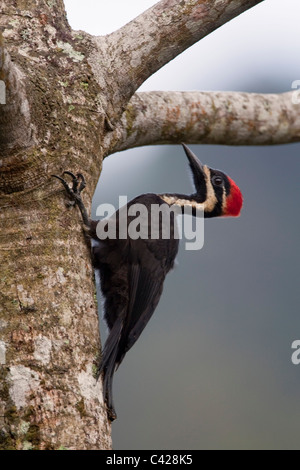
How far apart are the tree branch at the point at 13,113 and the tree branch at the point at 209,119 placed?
1222mm

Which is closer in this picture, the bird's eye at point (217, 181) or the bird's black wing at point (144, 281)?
the bird's black wing at point (144, 281)

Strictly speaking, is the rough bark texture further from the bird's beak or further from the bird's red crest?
the bird's red crest

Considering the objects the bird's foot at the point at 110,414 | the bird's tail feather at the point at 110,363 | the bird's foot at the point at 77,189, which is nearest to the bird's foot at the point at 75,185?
the bird's foot at the point at 77,189

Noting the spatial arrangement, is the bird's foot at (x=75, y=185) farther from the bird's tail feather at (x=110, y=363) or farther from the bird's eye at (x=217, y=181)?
the bird's eye at (x=217, y=181)

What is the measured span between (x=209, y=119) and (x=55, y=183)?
1966 millimetres

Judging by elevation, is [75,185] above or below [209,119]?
below

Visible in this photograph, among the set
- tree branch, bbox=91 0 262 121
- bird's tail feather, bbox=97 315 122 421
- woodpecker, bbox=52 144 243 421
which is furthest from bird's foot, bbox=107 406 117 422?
tree branch, bbox=91 0 262 121

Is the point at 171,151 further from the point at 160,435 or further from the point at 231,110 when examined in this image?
the point at 231,110

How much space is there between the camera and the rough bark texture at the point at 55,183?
2.45 m

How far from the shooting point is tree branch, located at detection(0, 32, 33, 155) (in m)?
Answer: 2.66

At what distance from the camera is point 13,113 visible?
2770 millimetres

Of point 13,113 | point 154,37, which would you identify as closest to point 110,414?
point 13,113

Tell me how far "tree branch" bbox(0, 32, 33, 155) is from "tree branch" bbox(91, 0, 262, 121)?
68 cm

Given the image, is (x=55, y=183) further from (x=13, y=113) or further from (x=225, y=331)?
(x=225, y=331)
